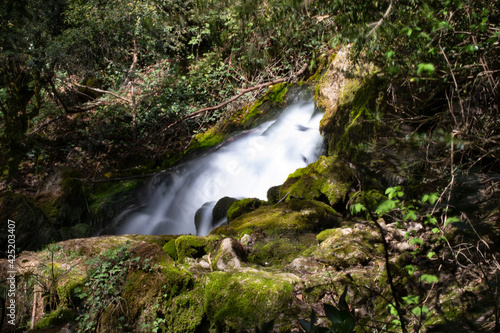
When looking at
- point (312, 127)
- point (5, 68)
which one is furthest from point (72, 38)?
point (312, 127)

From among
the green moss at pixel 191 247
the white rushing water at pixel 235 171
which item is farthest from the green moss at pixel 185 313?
the white rushing water at pixel 235 171

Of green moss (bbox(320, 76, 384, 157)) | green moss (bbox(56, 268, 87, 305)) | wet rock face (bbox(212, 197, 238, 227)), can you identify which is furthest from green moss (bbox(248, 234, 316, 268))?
wet rock face (bbox(212, 197, 238, 227))

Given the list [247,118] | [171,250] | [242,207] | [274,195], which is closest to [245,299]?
[171,250]

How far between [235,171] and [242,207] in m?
2.60

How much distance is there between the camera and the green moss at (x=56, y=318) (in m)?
3.22

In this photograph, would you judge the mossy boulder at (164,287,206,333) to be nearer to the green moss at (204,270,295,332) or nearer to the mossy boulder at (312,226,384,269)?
the green moss at (204,270,295,332)

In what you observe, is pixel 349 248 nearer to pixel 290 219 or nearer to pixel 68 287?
pixel 290 219

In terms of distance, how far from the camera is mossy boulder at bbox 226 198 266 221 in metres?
→ 6.18

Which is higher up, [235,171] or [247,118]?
[247,118]

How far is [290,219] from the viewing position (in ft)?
15.9

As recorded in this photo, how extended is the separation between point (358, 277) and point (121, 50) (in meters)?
12.2

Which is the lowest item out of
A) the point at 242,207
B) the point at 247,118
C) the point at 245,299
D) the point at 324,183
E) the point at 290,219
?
the point at 324,183

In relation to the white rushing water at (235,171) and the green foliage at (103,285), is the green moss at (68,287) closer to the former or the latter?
the green foliage at (103,285)

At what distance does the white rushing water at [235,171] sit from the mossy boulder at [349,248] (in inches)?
164
